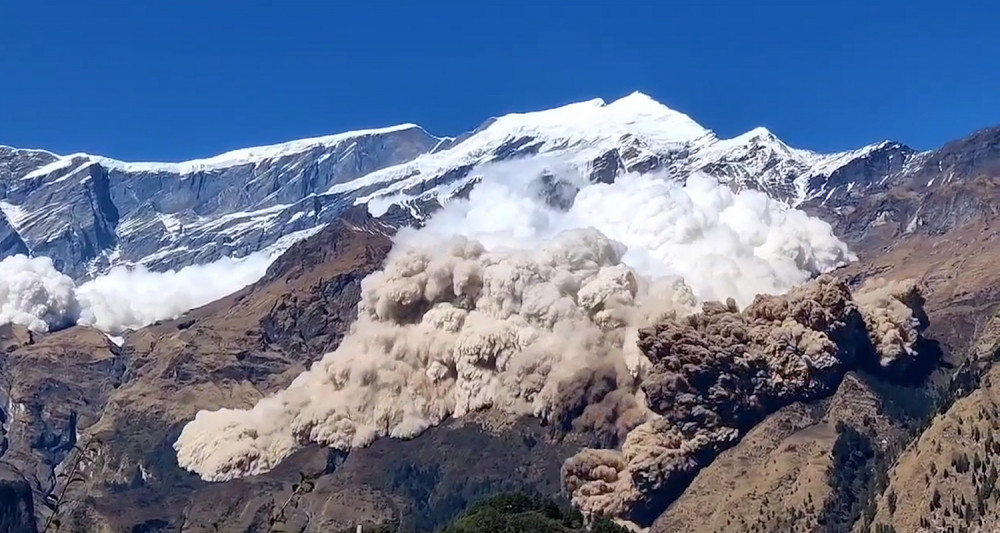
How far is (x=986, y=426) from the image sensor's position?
165 metres

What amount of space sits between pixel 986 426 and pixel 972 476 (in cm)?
976

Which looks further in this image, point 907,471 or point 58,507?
point 907,471

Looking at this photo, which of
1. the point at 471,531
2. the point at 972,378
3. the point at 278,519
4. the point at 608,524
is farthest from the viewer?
the point at 972,378

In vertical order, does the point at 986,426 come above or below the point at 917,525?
above

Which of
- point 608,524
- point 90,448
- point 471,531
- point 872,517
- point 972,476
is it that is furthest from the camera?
point 872,517

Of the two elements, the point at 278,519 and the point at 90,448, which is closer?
the point at 278,519

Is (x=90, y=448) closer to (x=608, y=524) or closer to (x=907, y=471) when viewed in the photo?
(x=608, y=524)

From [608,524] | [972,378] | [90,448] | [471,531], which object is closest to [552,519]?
[608,524]

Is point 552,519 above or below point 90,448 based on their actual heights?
below

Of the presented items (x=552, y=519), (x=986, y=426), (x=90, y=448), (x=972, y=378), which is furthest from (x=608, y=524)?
(x=90, y=448)

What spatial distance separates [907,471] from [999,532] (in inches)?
Answer: 1116

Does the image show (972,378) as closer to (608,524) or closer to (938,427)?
(938,427)

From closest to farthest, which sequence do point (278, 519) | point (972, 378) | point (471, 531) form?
point (278, 519)
point (471, 531)
point (972, 378)

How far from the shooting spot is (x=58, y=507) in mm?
32250
